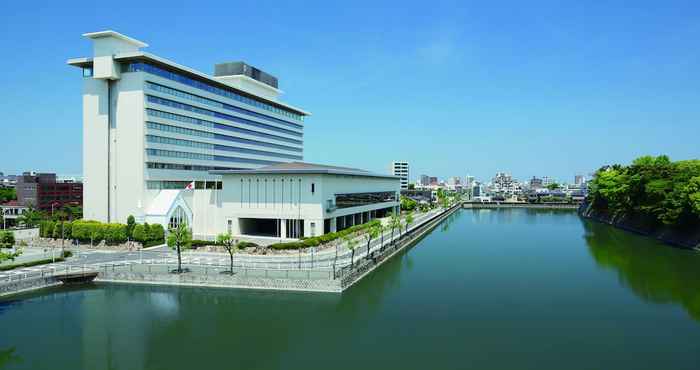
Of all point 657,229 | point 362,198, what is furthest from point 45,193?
point 657,229

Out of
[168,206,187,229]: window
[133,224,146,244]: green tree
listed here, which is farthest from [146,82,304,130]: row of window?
[133,224,146,244]: green tree

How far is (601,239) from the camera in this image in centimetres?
4878

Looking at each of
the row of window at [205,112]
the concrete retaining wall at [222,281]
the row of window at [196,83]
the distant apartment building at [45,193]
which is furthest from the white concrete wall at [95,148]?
the distant apartment building at [45,193]

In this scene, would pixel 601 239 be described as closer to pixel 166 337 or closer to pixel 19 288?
pixel 166 337

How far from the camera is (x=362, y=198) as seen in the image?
49.1 m

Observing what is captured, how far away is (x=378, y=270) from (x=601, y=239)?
30882mm

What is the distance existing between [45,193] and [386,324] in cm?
5905

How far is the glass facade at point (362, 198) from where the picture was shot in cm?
4134

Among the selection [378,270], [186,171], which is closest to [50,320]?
[378,270]

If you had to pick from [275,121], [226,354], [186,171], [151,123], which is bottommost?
[226,354]

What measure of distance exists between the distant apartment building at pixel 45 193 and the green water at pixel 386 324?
44.0 meters

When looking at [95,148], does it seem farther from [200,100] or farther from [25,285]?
[25,285]

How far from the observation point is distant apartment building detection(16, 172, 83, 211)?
59.8 meters

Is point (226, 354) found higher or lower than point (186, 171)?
lower
